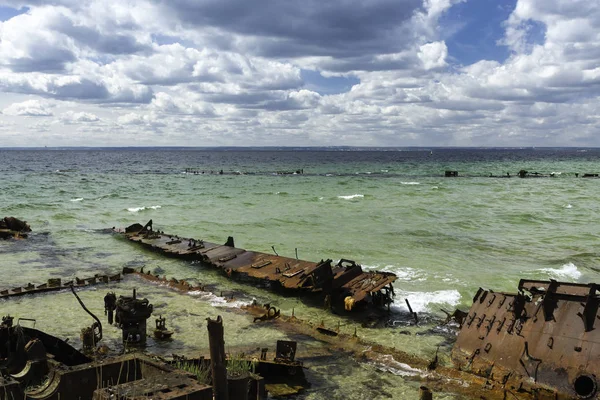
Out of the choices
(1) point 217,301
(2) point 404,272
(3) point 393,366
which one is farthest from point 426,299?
(1) point 217,301

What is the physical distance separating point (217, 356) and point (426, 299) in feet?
47.7

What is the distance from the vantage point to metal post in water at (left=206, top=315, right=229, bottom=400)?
19.7 ft

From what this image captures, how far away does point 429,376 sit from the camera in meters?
12.0

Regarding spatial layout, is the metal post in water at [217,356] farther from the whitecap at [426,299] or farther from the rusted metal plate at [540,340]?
the whitecap at [426,299]

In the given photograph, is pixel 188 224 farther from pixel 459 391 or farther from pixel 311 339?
pixel 459 391

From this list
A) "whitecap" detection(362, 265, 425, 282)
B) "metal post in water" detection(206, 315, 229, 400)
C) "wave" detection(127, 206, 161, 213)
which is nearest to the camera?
"metal post in water" detection(206, 315, 229, 400)

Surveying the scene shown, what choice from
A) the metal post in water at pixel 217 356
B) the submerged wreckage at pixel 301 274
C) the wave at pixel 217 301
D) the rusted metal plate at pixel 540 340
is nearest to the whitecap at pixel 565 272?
the submerged wreckage at pixel 301 274

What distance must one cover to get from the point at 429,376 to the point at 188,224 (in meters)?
29.5

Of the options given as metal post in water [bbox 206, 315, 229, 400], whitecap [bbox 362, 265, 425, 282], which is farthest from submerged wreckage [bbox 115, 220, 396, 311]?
metal post in water [bbox 206, 315, 229, 400]

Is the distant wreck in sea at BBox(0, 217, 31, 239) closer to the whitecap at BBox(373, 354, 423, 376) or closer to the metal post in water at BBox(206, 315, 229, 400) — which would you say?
the whitecap at BBox(373, 354, 423, 376)

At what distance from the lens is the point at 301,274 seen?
19.7 metres

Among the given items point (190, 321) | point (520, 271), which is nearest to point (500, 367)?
point (190, 321)

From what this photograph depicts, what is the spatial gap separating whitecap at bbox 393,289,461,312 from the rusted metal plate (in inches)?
203

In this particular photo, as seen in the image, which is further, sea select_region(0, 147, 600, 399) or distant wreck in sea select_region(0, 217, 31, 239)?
distant wreck in sea select_region(0, 217, 31, 239)
